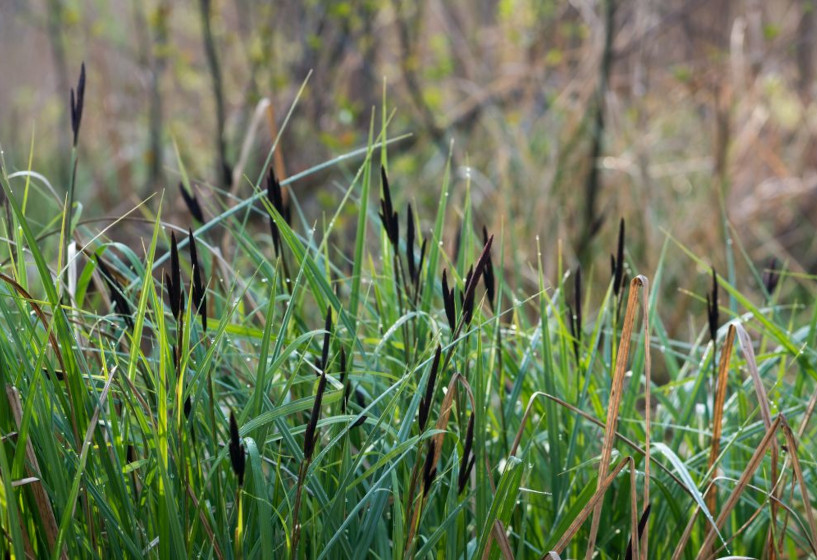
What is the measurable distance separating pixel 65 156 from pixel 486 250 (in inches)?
215

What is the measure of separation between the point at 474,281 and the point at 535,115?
4196 mm

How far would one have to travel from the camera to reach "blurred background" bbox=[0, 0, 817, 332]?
164 inches

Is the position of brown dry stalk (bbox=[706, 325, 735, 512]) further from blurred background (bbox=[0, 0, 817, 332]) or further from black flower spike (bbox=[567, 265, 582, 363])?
blurred background (bbox=[0, 0, 817, 332])

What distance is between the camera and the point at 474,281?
1040 mm

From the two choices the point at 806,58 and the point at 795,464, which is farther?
the point at 806,58

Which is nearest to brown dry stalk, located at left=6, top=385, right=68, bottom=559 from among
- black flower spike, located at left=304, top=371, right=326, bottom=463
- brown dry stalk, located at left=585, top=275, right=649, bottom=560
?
black flower spike, located at left=304, top=371, right=326, bottom=463

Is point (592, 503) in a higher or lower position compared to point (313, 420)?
lower

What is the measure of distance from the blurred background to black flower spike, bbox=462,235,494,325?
2189mm

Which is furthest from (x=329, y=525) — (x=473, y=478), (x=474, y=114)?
(x=474, y=114)

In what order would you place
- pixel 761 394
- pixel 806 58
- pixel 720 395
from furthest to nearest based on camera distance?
pixel 806 58
pixel 720 395
pixel 761 394

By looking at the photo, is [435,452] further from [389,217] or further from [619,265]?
[619,265]

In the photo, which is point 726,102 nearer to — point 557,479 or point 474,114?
point 474,114

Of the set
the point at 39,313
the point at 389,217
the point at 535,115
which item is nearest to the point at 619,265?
the point at 389,217

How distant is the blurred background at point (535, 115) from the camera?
13.7 feet
